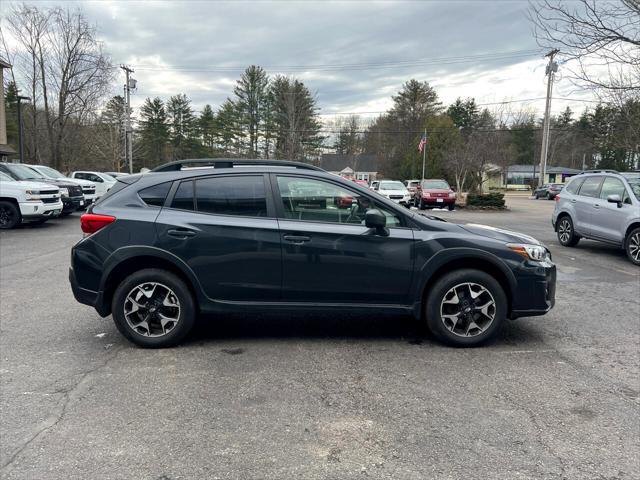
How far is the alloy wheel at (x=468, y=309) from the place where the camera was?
4.31 m

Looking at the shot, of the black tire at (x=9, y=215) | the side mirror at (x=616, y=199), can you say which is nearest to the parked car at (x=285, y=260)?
the side mirror at (x=616, y=199)

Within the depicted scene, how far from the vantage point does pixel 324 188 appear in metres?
4.35

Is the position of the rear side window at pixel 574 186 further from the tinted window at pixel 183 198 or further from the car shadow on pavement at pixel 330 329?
the tinted window at pixel 183 198

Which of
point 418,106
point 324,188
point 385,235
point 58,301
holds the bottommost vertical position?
point 58,301

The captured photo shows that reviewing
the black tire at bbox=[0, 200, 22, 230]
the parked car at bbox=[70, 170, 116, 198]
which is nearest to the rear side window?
the black tire at bbox=[0, 200, 22, 230]

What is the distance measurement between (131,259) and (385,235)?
239cm

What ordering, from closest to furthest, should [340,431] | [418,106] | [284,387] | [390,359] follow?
[340,431]
[284,387]
[390,359]
[418,106]

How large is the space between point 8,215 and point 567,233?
15.3 meters

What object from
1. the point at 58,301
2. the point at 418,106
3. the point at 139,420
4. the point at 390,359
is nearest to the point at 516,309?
the point at 390,359

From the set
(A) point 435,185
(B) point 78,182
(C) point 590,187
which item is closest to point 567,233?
(C) point 590,187

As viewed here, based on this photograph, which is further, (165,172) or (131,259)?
(165,172)

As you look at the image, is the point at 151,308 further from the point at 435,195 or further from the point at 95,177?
the point at 95,177

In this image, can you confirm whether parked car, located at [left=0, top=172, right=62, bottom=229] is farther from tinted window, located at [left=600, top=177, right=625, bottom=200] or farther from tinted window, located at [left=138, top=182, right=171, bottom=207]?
tinted window, located at [left=600, top=177, right=625, bottom=200]

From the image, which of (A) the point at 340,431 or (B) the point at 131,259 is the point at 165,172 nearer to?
(B) the point at 131,259
